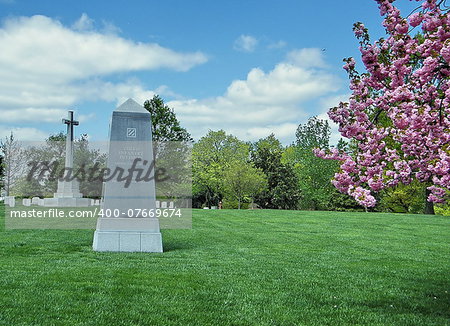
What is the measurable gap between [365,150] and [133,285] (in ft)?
12.8

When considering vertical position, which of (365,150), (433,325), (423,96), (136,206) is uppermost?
(423,96)

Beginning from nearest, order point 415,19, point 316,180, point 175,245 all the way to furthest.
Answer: point 415,19, point 175,245, point 316,180

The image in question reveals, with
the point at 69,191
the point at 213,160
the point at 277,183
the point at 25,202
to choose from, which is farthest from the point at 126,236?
the point at 277,183

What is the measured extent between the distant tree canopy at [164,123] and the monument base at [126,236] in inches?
1464

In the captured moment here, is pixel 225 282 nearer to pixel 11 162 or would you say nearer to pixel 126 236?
pixel 126 236

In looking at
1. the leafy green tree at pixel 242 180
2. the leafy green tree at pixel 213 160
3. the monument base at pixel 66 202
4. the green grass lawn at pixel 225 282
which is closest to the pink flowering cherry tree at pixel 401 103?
the green grass lawn at pixel 225 282

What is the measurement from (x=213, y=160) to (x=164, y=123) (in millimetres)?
6726

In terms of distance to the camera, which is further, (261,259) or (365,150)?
(261,259)

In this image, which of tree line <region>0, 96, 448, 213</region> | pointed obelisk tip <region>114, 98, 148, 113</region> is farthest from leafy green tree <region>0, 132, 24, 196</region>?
pointed obelisk tip <region>114, 98, 148, 113</region>

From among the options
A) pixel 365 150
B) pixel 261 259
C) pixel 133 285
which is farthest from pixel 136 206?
pixel 365 150

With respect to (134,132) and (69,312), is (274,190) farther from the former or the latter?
(69,312)

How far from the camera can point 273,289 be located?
22.5ft

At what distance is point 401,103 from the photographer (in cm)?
573

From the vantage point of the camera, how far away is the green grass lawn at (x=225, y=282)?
5387 millimetres
